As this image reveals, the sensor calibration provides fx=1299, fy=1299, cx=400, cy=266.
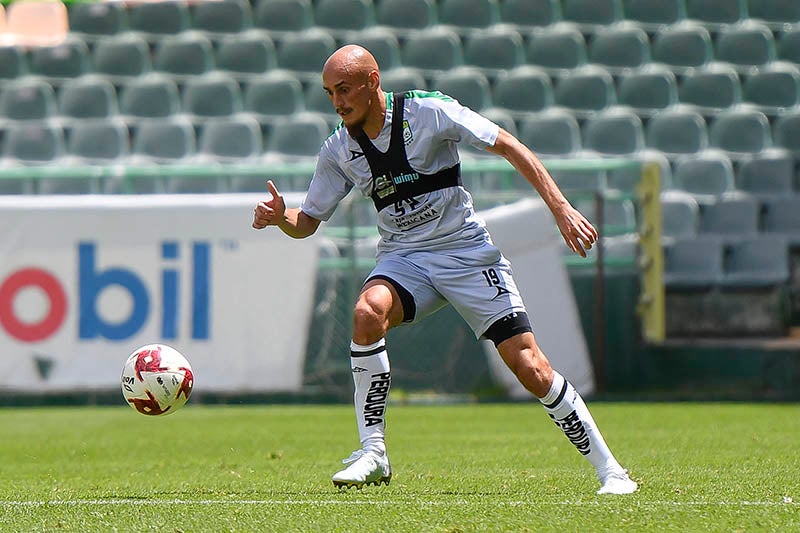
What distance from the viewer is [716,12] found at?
54.8 feet

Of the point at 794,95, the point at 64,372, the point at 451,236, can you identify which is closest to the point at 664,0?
the point at 794,95

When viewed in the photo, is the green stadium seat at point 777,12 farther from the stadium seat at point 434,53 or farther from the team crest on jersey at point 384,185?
the team crest on jersey at point 384,185

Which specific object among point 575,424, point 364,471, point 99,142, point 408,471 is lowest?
point 408,471

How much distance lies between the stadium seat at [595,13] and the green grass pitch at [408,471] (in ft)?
22.2

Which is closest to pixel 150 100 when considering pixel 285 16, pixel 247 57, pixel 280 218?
pixel 247 57

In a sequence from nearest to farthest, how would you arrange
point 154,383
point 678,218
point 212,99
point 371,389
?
point 371,389 → point 154,383 → point 678,218 → point 212,99

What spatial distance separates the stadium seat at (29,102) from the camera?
15.7 meters

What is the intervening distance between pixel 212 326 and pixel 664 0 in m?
8.04

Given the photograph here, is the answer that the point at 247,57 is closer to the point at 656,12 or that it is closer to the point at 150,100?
the point at 150,100

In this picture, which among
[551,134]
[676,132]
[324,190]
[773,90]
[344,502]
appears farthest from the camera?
[773,90]

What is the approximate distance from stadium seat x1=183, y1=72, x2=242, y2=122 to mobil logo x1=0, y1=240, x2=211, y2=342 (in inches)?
152

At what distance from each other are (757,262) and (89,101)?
8007 millimetres

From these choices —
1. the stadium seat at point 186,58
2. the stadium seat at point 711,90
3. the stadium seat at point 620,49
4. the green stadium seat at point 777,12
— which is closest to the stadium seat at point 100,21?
the stadium seat at point 186,58

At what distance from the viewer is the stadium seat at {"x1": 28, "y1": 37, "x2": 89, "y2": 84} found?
53.3 feet
